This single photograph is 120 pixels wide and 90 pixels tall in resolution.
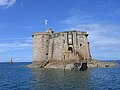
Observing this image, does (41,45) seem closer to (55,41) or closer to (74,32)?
(55,41)

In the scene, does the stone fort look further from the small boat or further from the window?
the small boat

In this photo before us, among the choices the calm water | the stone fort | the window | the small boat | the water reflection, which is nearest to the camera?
the water reflection

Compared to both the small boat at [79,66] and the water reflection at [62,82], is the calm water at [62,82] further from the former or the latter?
the small boat at [79,66]

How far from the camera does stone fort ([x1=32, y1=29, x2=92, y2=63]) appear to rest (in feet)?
225

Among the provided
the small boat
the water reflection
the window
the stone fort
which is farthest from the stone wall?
the water reflection

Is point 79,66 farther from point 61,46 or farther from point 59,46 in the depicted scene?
point 59,46

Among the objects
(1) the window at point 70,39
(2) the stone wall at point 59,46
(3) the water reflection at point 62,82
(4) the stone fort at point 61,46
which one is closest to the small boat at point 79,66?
(4) the stone fort at point 61,46

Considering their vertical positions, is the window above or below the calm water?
above

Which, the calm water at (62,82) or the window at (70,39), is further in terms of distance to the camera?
the window at (70,39)

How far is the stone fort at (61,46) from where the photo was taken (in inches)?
2704

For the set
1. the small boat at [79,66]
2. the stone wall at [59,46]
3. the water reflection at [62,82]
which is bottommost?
the water reflection at [62,82]

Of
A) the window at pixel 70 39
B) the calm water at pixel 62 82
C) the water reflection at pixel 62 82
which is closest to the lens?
the water reflection at pixel 62 82

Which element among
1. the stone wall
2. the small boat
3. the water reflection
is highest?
the stone wall

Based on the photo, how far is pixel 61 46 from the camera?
69.4m
